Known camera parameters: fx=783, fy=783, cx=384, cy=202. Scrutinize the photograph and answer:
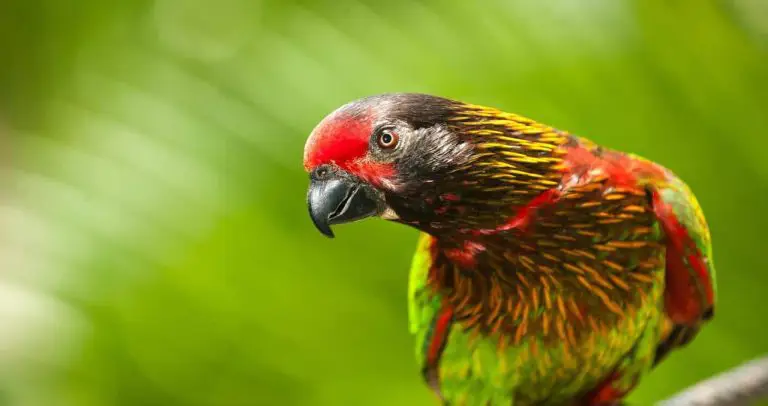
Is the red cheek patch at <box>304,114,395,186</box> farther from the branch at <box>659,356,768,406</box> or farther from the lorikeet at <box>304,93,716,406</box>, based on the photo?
the branch at <box>659,356,768,406</box>

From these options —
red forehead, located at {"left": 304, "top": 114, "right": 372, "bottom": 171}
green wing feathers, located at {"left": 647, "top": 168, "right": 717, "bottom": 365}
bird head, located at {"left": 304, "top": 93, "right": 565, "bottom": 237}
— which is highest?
red forehead, located at {"left": 304, "top": 114, "right": 372, "bottom": 171}

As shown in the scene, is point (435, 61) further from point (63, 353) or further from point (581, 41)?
point (63, 353)

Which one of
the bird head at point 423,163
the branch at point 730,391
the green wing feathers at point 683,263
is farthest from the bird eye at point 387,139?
the branch at point 730,391

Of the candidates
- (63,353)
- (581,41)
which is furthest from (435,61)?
(63,353)

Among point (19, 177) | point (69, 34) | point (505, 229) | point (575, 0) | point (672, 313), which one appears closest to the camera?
point (505, 229)

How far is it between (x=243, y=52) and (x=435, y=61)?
1.54 ft

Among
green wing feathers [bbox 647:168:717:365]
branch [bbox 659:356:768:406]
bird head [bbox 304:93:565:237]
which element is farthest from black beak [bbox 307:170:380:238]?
branch [bbox 659:356:768:406]

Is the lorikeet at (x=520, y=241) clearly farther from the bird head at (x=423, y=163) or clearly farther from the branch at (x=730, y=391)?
the branch at (x=730, y=391)

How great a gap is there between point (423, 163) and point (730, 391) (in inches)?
28.8

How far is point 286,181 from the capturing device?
1.80 metres

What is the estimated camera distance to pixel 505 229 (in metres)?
1.29

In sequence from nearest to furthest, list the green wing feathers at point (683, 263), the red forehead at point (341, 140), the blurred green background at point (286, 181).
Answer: the red forehead at point (341, 140) < the green wing feathers at point (683, 263) < the blurred green background at point (286, 181)

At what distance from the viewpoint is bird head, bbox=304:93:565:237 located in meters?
1.15

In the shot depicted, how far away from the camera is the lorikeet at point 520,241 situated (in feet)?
3.84
